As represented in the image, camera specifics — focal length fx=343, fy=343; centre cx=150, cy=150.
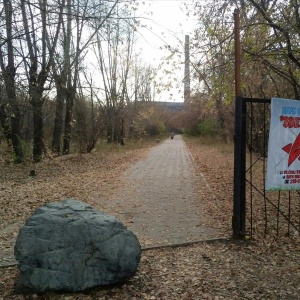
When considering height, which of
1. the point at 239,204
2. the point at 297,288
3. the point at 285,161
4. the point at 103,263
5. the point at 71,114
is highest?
the point at 71,114

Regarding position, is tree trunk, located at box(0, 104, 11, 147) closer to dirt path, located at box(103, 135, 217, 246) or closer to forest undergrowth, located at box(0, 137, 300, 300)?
dirt path, located at box(103, 135, 217, 246)

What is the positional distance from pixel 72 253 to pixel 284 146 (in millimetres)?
3273

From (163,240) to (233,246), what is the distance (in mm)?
1144

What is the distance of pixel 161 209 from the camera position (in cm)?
795

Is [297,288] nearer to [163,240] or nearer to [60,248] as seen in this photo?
[163,240]

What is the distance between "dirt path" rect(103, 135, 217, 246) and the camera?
6.01 meters

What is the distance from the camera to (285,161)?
5.01 meters

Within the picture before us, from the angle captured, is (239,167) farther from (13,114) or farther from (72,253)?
(13,114)

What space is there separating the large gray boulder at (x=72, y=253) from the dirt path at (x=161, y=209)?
150cm

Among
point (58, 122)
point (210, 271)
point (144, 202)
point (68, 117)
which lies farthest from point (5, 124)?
point (210, 271)

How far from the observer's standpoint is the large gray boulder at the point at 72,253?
3.80 meters

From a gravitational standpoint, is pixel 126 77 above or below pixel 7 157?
above

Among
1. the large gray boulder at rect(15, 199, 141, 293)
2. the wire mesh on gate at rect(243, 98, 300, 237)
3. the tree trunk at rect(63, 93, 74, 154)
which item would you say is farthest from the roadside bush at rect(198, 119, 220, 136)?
the large gray boulder at rect(15, 199, 141, 293)

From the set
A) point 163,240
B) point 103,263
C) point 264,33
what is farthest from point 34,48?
point 103,263
